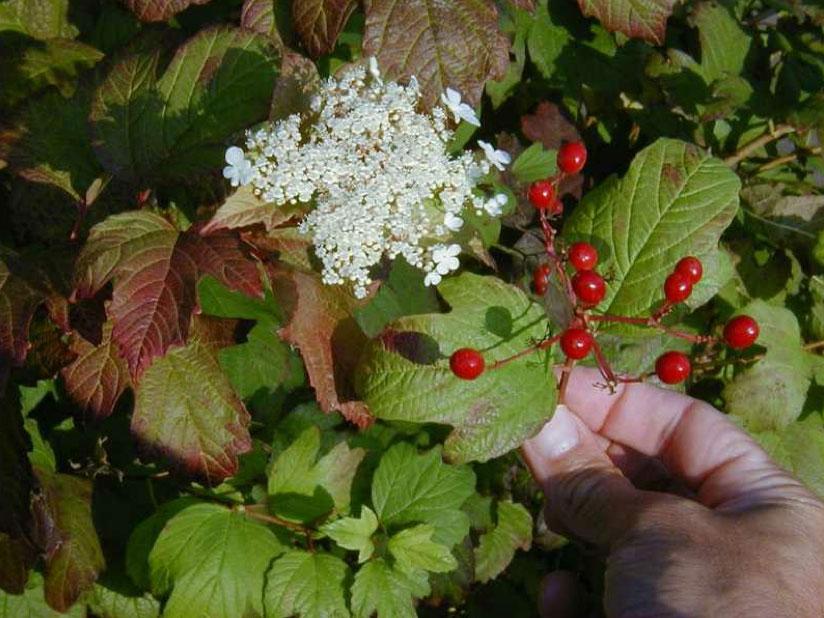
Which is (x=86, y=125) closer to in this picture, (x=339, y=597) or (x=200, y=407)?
(x=200, y=407)

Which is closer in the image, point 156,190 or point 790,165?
point 156,190

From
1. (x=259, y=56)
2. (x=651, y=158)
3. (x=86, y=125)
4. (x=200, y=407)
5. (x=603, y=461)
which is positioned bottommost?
(x=603, y=461)

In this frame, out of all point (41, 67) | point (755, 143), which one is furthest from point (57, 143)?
point (755, 143)

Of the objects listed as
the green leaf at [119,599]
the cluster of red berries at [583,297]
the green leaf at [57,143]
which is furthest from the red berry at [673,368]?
the green leaf at [119,599]

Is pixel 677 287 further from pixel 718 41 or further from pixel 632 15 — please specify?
pixel 718 41

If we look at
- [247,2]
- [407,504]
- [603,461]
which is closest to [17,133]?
[247,2]

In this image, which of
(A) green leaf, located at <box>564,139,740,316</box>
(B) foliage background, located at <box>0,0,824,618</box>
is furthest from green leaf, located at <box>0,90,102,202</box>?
(A) green leaf, located at <box>564,139,740,316</box>
